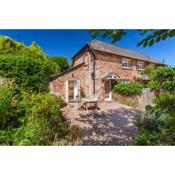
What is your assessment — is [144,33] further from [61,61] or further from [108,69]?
[108,69]

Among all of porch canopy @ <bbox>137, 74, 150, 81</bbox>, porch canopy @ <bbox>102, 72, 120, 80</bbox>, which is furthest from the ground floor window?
porch canopy @ <bbox>137, 74, 150, 81</bbox>

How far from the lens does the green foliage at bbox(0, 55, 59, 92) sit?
5387mm

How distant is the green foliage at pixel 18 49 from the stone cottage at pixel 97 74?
84 centimetres

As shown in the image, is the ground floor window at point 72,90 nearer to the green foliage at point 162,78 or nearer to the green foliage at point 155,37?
the green foliage at point 162,78

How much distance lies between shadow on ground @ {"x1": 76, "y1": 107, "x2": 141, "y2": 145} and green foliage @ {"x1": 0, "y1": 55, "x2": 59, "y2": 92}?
1540mm

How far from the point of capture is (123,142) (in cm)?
455

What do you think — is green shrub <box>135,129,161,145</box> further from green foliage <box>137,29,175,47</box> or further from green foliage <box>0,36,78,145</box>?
green foliage <box>137,29,175,47</box>

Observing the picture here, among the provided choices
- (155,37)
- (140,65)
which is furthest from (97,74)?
(155,37)

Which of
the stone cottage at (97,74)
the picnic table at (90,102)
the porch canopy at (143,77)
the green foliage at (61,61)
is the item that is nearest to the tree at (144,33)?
the green foliage at (61,61)

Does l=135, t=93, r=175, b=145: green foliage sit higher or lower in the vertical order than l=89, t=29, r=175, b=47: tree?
lower

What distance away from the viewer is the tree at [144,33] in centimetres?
164
